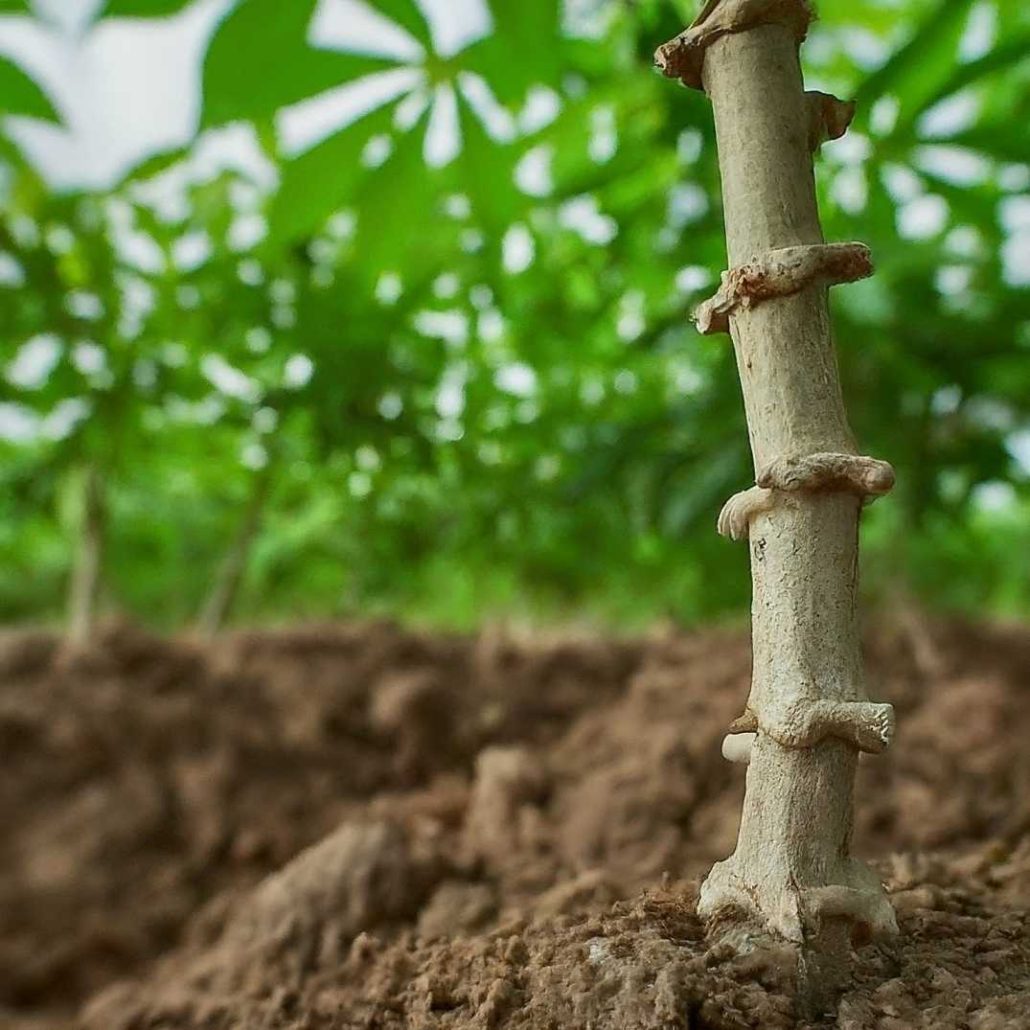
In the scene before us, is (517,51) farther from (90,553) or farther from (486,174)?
(90,553)

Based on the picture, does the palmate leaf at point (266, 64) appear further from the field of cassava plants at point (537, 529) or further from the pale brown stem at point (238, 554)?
the pale brown stem at point (238, 554)

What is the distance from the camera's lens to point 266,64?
2.77 ft

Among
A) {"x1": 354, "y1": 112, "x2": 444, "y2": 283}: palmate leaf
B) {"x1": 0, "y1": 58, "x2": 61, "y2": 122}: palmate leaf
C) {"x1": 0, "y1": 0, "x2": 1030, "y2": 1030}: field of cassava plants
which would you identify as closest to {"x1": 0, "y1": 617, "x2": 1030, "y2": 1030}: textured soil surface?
{"x1": 0, "y1": 0, "x2": 1030, "y2": 1030}: field of cassava plants

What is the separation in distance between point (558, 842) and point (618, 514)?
2.20ft

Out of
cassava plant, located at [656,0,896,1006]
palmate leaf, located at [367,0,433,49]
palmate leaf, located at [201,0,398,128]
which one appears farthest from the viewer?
palmate leaf, located at [367,0,433,49]

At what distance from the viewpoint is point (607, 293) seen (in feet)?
4.79

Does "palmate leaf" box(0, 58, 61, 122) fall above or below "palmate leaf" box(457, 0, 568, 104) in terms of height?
below

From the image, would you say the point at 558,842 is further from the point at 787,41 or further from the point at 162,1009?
the point at 787,41

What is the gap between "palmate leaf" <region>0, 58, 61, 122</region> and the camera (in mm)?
885

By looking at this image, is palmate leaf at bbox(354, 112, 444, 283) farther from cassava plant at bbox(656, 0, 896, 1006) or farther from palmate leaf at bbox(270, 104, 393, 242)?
cassava plant at bbox(656, 0, 896, 1006)

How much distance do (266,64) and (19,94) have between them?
22 cm

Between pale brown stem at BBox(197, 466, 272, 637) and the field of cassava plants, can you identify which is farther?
pale brown stem at BBox(197, 466, 272, 637)

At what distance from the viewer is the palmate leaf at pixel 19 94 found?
0.89 meters

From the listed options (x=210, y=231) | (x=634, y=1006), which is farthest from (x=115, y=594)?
(x=634, y=1006)
